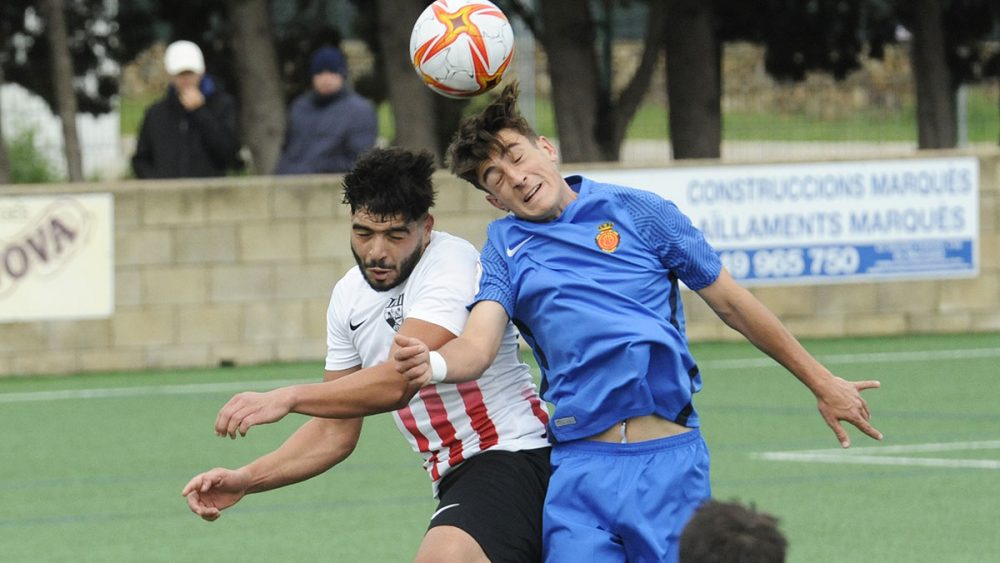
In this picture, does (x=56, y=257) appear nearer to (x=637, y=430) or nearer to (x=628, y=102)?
(x=628, y=102)

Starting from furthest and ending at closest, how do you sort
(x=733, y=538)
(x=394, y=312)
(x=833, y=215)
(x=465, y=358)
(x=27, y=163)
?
1. (x=27, y=163)
2. (x=833, y=215)
3. (x=394, y=312)
4. (x=465, y=358)
5. (x=733, y=538)

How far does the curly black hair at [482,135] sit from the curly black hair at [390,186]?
126 mm

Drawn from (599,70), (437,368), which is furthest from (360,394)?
(599,70)

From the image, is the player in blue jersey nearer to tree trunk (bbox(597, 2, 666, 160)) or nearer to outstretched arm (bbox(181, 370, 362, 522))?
outstretched arm (bbox(181, 370, 362, 522))

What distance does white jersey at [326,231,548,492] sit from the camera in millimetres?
5680

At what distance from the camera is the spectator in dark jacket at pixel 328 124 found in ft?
45.8

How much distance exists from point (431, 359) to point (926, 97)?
17107 millimetres

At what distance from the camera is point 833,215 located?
1527cm

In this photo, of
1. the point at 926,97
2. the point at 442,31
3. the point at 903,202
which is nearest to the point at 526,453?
the point at 442,31

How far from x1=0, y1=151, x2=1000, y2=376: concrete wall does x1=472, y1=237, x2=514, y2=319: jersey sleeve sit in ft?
29.9

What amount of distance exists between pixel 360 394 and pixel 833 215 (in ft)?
34.8

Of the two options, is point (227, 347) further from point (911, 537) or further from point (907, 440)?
point (911, 537)

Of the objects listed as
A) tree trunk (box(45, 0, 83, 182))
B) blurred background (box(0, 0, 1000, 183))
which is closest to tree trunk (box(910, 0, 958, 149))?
blurred background (box(0, 0, 1000, 183))

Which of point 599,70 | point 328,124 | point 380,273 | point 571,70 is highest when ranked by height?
point 599,70
